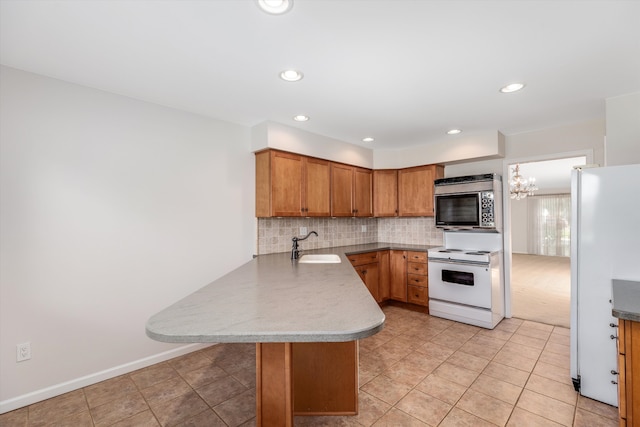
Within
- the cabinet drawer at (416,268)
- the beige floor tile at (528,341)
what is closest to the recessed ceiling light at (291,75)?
the cabinet drawer at (416,268)

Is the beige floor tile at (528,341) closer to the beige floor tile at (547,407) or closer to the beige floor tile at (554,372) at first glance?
the beige floor tile at (554,372)

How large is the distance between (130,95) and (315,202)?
2.16 metres

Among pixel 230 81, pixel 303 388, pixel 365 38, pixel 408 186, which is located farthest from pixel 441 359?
pixel 230 81

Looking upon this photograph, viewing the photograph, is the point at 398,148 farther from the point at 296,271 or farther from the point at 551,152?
the point at 296,271

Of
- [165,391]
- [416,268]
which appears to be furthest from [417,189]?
[165,391]

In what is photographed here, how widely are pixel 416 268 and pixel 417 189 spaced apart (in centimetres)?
117

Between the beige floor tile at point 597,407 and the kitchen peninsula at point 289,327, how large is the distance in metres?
1.63

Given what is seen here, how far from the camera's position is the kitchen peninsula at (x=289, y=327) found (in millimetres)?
966

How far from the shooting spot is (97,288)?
7.58 feet

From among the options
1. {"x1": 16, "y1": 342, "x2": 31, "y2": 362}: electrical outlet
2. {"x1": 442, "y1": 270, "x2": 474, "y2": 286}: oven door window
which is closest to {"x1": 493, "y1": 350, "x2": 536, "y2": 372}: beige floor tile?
{"x1": 442, "y1": 270, "x2": 474, "y2": 286}: oven door window

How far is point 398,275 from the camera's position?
13.5 feet

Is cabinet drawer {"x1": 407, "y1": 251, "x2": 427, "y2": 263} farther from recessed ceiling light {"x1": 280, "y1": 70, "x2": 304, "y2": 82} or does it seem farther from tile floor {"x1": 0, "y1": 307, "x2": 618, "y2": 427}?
recessed ceiling light {"x1": 280, "y1": 70, "x2": 304, "y2": 82}

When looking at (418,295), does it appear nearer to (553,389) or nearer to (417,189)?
(417,189)

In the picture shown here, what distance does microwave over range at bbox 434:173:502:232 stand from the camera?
11.4ft
